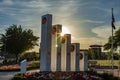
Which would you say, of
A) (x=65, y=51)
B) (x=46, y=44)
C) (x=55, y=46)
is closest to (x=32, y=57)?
(x=65, y=51)

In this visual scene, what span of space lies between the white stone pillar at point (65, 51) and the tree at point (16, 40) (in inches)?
1171

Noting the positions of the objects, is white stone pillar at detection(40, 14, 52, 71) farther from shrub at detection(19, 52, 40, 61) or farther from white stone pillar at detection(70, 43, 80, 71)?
shrub at detection(19, 52, 40, 61)

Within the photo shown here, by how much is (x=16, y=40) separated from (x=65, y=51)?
99.6 feet

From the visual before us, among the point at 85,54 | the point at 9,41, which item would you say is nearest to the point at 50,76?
the point at 85,54

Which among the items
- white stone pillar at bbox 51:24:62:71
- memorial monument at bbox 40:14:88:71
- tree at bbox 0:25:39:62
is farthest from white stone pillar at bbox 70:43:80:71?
tree at bbox 0:25:39:62

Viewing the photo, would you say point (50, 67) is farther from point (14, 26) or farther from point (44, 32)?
point (14, 26)

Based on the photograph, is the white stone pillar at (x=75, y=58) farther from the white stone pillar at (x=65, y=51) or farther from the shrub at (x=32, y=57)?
the shrub at (x=32, y=57)

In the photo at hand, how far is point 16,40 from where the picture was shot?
55156 mm

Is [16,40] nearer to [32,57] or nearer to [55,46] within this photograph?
[32,57]

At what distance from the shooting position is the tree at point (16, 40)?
182ft

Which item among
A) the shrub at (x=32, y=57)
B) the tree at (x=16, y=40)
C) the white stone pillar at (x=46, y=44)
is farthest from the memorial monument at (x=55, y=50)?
the shrub at (x=32, y=57)

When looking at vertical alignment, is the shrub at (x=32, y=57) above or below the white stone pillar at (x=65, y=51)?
below

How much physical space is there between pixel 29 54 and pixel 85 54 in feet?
137

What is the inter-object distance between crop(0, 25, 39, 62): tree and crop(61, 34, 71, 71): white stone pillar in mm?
29747
